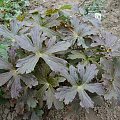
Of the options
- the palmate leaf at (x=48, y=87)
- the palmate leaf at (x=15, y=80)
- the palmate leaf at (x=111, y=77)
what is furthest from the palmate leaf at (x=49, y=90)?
the palmate leaf at (x=111, y=77)

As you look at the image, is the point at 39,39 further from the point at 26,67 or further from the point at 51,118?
the point at 51,118

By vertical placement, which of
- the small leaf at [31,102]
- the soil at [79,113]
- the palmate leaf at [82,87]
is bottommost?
the soil at [79,113]

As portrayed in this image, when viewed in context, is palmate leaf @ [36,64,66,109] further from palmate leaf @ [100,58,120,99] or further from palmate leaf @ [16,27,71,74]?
palmate leaf @ [100,58,120,99]

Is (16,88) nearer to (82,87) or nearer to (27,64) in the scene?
(27,64)

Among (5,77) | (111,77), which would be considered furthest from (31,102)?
(111,77)

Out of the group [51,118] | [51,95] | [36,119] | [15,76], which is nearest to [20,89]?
[15,76]

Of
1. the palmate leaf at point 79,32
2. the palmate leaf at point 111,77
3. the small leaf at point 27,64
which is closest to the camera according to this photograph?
the small leaf at point 27,64

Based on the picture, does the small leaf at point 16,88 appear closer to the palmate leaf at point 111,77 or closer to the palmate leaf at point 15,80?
the palmate leaf at point 15,80

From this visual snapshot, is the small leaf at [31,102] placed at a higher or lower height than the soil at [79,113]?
higher
